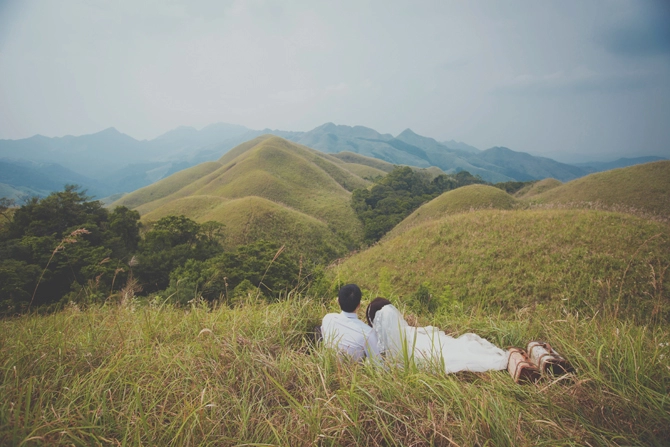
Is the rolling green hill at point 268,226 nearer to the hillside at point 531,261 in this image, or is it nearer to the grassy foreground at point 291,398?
the hillside at point 531,261

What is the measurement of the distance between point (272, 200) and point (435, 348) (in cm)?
4909

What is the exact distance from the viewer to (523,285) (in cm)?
1088

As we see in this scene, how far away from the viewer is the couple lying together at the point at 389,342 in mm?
3066

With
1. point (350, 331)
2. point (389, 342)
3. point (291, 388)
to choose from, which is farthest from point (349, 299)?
point (291, 388)

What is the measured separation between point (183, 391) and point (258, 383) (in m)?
0.61

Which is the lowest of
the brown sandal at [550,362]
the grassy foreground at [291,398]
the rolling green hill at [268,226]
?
the rolling green hill at [268,226]

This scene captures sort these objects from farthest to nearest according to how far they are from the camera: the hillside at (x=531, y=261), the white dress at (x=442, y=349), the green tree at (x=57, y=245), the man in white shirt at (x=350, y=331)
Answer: the green tree at (x=57, y=245), the hillside at (x=531, y=261), the man in white shirt at (x=350, y=331), the white dress at (x=442, y=349)

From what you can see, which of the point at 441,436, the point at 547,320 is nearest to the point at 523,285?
the point at 547,320

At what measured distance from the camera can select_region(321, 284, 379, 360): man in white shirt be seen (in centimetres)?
328

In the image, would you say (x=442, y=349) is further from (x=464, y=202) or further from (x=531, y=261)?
(x=464, y=202)

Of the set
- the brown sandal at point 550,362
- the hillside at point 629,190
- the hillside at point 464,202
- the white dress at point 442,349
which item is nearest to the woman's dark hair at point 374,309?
the white dress at point 442,349

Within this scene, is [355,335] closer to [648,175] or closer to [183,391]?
[183,391]

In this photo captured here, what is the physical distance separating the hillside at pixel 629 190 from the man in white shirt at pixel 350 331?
102 feet

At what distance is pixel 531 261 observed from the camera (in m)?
11.9
